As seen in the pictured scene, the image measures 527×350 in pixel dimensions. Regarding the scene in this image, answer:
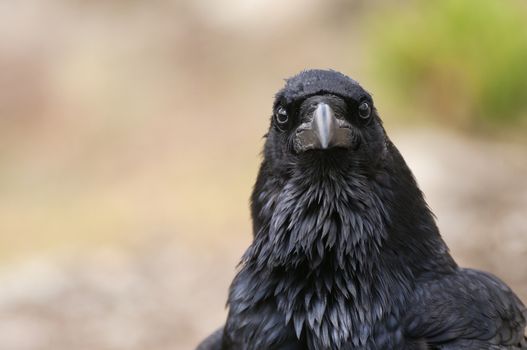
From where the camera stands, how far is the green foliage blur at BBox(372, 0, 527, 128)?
1054cm

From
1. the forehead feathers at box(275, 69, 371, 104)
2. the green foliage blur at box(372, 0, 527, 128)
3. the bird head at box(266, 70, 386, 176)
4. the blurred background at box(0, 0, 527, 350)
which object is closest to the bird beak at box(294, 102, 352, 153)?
the bird head at box(266, 70, 386, 176)

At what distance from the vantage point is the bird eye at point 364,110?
4.10 meters

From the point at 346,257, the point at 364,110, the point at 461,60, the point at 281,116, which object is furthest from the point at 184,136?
the point at 346,257

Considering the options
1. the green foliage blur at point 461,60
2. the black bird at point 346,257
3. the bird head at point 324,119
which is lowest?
the black bird at point 346,257

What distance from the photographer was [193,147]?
593 inches

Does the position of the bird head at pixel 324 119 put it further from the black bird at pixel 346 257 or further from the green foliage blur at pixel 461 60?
the green foliage blur at pixel 461 60

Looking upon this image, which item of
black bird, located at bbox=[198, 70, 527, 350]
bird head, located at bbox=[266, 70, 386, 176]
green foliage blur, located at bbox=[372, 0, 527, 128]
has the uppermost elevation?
green foliage blur, located at bbox=[372, 0, 527, 128]

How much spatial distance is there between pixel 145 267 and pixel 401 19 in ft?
15.0

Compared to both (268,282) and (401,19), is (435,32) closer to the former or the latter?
(401,19)

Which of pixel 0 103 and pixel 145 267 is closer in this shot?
pixel 145 267

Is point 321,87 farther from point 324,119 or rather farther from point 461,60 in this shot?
point 461,60

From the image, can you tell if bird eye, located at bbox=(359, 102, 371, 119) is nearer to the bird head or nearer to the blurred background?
the bird head

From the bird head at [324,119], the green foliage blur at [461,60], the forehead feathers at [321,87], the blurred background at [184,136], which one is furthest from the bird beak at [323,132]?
the green foliage blur at [461,60]

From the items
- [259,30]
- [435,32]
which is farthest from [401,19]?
[259,30]
